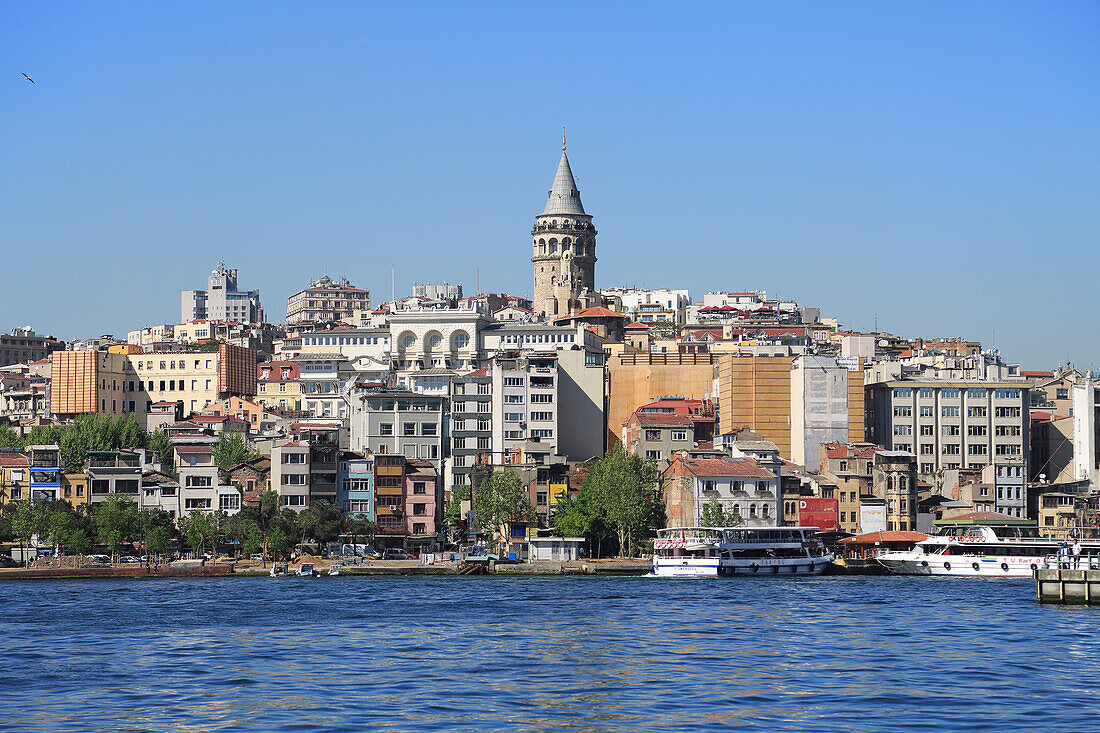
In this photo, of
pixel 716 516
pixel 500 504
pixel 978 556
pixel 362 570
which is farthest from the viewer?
pixel 500 504

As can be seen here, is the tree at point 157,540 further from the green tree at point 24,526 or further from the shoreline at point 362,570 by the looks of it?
the green tree at point 24,526

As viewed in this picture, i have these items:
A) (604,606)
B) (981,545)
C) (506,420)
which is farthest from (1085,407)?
(604,606)

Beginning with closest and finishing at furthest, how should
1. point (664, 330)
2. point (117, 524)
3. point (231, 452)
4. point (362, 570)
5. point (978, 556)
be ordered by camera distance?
point (362, 570) → point (978, 556) → point (117, 524) → point (231, 452) → point (664, 330)

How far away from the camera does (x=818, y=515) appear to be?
91.8 m

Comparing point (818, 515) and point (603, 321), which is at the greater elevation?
point (603, 321)

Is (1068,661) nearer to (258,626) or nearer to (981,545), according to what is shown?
(258,626)

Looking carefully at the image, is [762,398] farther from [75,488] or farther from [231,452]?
[75,488]

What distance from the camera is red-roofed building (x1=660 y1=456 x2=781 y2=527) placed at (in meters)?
86.9

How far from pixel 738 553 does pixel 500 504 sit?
45.4 feet

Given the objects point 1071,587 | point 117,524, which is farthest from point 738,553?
point 117,524

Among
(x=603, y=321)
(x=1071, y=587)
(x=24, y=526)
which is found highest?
(x=603, y=321)

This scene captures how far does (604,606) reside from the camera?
6009 centimetres

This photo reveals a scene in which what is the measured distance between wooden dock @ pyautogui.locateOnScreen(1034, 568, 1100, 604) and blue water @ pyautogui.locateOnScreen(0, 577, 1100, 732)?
982 millimetres

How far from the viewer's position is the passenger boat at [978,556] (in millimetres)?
81062
